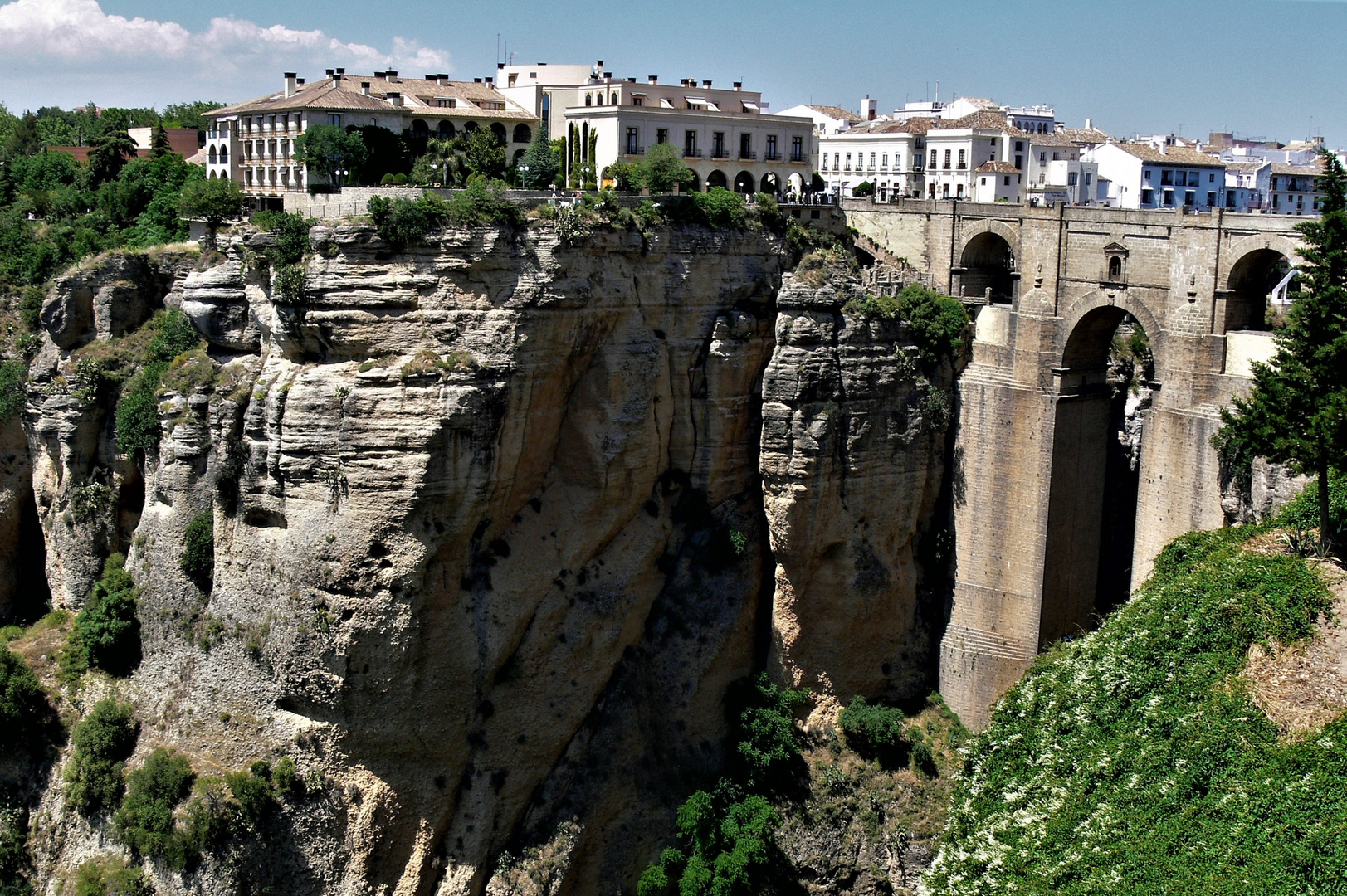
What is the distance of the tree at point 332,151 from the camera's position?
40.3 metres

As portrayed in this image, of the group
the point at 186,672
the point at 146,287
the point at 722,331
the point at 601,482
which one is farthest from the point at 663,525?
the point at 146,287

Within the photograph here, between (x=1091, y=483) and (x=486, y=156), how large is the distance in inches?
798

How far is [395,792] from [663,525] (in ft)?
33.4

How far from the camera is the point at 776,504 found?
38312 mm

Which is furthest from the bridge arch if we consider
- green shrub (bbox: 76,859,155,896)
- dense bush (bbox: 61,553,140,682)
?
green shrub (bbox: 76,859,155,896)

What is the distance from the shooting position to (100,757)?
34188 mm

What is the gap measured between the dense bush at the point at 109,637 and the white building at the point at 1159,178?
42.5 metres

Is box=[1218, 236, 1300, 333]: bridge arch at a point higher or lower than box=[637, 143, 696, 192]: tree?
lower

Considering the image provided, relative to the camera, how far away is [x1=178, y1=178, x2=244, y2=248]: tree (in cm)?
4144

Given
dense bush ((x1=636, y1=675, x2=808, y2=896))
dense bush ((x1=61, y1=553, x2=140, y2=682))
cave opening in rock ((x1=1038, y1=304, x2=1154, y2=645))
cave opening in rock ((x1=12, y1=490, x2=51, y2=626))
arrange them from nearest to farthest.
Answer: dense bush ((x1=636, y1=675, x2=808, y2=896)) < dense bush ((x1=61, y1=553, x2=140, y2=682)) < cave opening in rock ((x1=1038, y1=304, x2=1154, y2=645)) < cave opening in rock ((x1=12, y1=490, x2=51, y2=626))

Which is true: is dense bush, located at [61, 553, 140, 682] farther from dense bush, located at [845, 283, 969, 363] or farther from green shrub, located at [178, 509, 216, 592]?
dense bush, located at [845, 283, 969, 363]

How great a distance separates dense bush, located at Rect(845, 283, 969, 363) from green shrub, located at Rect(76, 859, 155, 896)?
80.1ft

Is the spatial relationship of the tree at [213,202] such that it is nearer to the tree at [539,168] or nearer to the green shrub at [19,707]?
the tree at [539,168]

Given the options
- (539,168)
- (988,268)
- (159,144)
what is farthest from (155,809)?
(159,144)
